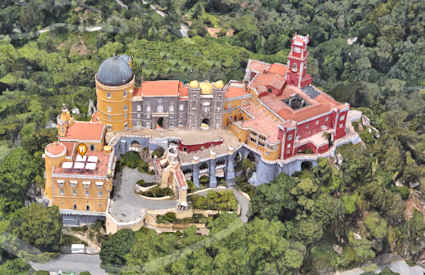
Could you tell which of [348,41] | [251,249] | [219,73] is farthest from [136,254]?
[348,41]

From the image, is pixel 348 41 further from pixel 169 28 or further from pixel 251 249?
pixel 251 249

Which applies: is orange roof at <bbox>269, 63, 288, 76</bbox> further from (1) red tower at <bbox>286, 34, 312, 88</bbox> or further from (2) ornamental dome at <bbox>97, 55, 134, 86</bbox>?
(2) ornamental dome at <bbox>97, 55, 134, 86</bbox>

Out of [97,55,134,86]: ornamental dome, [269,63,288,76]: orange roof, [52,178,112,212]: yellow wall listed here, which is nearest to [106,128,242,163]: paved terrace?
[97,55,134,86]: ornamental dome

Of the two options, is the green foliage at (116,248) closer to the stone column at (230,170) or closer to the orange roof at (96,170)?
the orange roof at (96,170)

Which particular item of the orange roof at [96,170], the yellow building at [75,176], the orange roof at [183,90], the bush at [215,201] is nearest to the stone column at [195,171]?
the bush at [215,201]

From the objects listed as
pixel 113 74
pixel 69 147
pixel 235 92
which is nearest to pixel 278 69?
pixel 235 92

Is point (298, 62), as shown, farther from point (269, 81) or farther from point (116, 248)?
point (116, 248)
